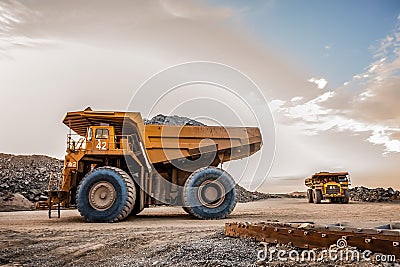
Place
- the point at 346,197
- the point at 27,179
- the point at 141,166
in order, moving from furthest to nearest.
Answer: the point at 27,179
the point at 346,197
the point at 141,166

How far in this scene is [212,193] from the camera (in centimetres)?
1319

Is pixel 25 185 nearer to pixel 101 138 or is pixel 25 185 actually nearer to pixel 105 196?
pixel 101 138

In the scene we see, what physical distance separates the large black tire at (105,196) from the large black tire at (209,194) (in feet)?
6.31

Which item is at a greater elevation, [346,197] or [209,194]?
[209,194]

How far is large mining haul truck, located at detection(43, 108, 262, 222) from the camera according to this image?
12531 mm

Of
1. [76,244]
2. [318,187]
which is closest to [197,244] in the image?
[76,244]

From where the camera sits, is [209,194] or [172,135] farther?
[172,135]

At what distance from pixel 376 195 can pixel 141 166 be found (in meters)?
24.0

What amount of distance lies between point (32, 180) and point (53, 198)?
18.8 metres

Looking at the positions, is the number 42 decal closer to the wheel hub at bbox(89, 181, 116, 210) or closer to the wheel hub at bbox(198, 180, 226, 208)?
the wheel hub at bbox(89, 181, 116, 210)

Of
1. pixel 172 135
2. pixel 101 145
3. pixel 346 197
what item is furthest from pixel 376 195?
pixel 101 145

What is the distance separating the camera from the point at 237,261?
4797 mm

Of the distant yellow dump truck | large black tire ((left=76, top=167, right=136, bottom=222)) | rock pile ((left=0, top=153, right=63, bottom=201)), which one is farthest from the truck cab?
the distant yellow dump truck

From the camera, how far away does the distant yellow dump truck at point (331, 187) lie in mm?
26438
